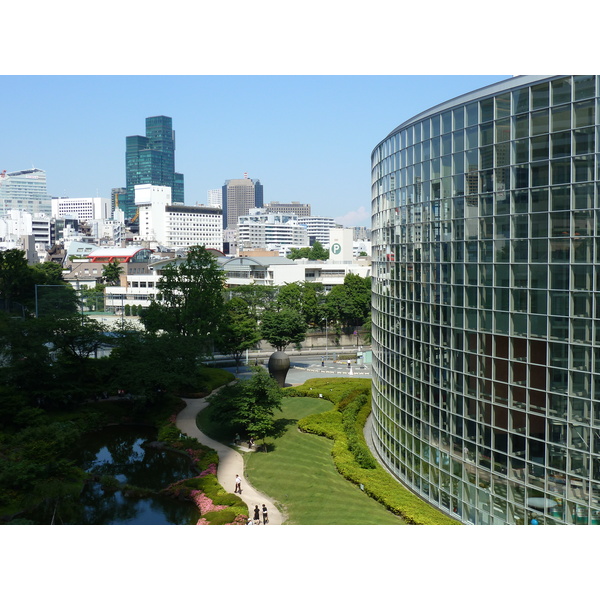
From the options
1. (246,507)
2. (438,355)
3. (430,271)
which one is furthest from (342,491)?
(430,271)

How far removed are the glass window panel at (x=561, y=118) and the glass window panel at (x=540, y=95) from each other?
0.51 metres

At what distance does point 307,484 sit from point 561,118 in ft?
65.1

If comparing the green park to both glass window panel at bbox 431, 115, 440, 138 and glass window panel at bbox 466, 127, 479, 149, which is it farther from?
glass window panel at bbox 431, 115, 440, 138

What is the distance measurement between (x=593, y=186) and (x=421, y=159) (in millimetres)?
9538

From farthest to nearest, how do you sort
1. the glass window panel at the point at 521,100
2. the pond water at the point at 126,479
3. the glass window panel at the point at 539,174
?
the pond water at the point at 126,479
the glass window panel at the point at 521,100
the glass window panel at the point at 539,174

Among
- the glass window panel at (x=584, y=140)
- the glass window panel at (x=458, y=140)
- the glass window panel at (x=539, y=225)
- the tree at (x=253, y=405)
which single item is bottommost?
the tree at (x=253, y=405)

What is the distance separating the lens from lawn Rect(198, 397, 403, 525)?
83.9 feet

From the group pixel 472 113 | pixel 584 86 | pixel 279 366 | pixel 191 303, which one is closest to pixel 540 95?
pixel 584 86

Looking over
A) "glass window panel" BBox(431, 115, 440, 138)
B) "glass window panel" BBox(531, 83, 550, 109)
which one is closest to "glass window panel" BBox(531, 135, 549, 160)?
"glass window panel" BBox(531, 83, 550, 109)

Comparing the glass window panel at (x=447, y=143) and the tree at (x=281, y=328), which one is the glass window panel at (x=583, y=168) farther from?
the tree at (x=281, y=328)

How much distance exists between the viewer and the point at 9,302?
8131 cm

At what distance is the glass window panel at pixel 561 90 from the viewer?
63.2 feet

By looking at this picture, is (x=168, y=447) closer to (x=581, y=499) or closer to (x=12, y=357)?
(x=12, y=357)

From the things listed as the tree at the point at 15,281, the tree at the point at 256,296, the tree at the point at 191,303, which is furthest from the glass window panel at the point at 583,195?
the tree at the point at 15,281
